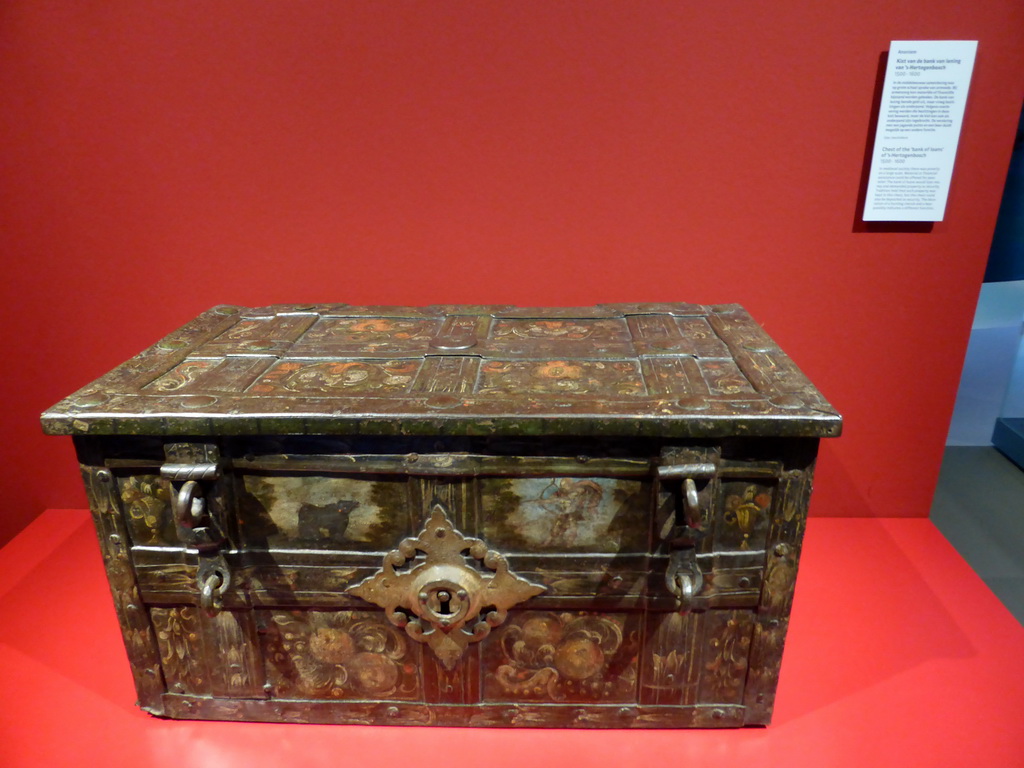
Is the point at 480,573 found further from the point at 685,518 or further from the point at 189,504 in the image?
the point at 189,504

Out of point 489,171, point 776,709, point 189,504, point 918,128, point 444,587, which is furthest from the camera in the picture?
point 489,171

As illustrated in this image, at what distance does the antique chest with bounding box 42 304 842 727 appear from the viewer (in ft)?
4.24

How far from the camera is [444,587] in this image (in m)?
1.39

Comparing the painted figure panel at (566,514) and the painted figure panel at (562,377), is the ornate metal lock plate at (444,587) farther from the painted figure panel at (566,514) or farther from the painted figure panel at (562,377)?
the painted figure panel at (562,377)

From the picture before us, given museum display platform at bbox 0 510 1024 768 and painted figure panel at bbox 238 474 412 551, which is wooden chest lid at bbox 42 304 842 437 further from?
museum display platform at bbox 0 510 1024 768

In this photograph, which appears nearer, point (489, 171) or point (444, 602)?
point (444, 602)

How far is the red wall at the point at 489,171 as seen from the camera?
1.81 metres

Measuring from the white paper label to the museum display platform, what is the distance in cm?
105

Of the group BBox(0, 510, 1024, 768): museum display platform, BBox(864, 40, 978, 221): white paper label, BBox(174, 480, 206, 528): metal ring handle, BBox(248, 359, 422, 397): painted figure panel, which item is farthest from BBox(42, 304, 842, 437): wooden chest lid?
BBox(0, 510, 1024, 768): museum display platform

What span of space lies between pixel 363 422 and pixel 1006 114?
6.08ft

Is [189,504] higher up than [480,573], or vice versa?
[189,504]

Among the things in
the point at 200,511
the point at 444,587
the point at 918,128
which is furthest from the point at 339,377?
the point at 918,128

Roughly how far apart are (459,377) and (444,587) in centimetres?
43

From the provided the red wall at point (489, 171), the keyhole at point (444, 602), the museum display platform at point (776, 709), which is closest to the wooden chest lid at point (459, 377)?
the red wall at point (489, 171)
